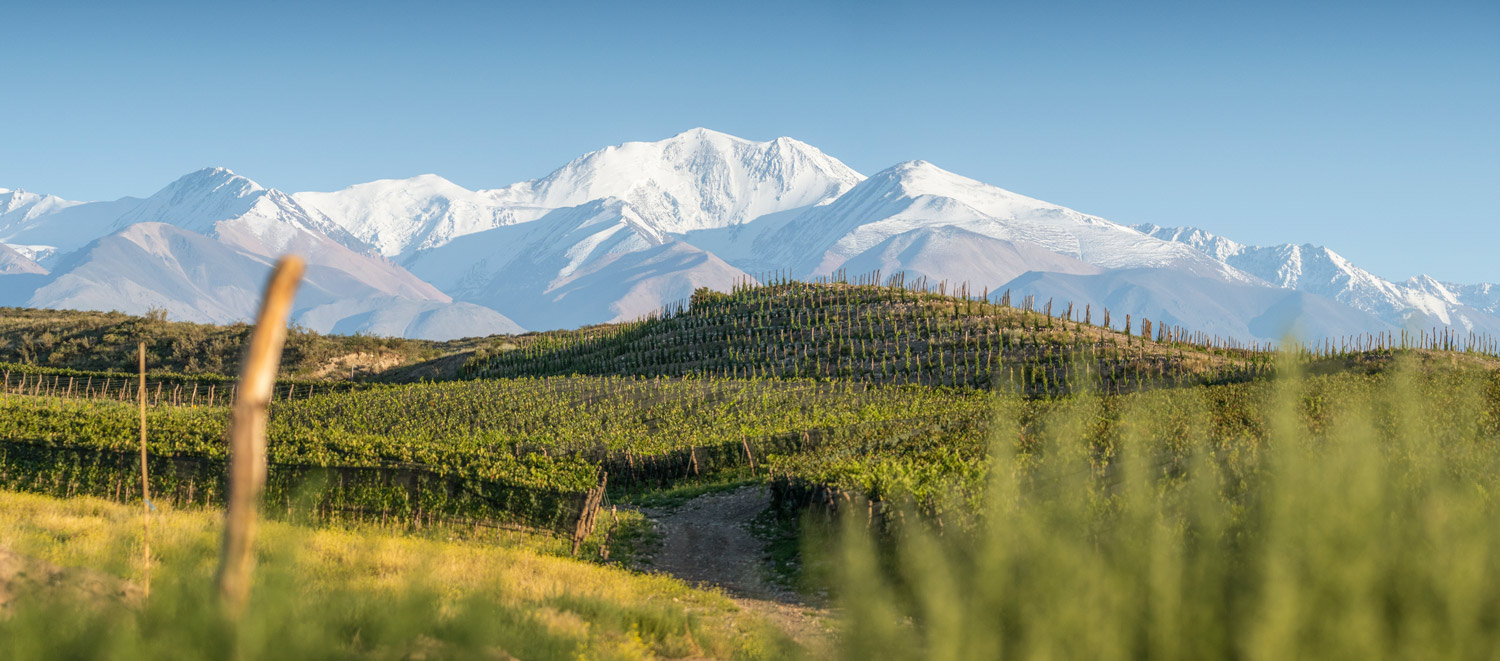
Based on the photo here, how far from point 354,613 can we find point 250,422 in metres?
3.02

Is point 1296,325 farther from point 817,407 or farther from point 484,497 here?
point 817,407

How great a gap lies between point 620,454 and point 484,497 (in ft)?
25.5

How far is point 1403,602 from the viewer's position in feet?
8.94

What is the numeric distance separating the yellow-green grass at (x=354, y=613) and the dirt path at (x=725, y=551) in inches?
58.2

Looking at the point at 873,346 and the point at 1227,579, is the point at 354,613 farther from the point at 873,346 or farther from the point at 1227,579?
the point at 873,346

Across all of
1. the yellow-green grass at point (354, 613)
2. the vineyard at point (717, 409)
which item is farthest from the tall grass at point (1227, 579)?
the yellow-green grass at point (354, 613)

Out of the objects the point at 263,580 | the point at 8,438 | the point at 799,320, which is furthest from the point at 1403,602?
the point at 799,320

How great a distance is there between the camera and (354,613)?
189 inches

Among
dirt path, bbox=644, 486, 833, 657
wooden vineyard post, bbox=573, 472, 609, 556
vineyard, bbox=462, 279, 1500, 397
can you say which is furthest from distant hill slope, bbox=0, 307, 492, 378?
wooden vineyard post, bbox=573, 472, 609, 556

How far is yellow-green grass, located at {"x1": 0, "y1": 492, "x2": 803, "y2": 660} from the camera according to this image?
3305 mm

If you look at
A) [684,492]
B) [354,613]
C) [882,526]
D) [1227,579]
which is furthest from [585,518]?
[1227,579]

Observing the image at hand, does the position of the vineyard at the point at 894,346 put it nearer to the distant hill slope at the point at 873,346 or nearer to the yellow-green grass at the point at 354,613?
the distant hill slope at the point at 873,346

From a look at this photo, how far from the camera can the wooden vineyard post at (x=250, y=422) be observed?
1974mm

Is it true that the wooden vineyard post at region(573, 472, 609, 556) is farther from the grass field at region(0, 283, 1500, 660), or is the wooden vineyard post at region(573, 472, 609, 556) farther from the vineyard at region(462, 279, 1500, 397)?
the vineyard at region(462, 279, 1500, 397)
